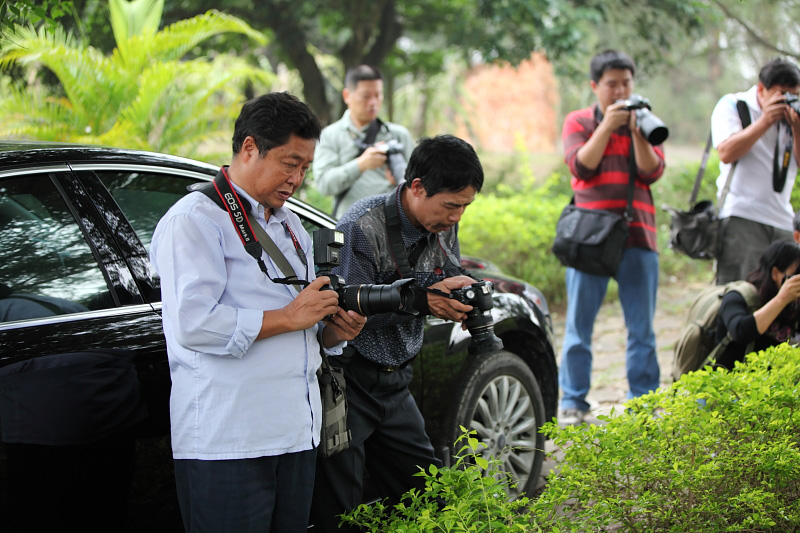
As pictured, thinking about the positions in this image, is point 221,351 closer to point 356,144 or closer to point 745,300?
point 745,300

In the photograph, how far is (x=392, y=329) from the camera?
2.76 m

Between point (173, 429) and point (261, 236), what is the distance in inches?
21.6

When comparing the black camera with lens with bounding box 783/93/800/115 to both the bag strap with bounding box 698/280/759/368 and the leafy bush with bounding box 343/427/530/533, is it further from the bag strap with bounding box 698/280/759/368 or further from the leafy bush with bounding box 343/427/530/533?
the leafy bush with bounding box 343/427/530/533

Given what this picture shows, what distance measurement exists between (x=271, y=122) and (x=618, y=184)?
3146mm

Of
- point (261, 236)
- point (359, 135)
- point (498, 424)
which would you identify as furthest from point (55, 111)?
point (261, 236)

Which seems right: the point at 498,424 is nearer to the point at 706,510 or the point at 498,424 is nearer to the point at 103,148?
the point at 706,510

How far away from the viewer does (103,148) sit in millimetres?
2807

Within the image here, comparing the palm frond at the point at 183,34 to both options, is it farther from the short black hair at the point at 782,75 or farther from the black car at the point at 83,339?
the black car at the point at 83,339

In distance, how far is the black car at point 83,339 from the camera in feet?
7.33

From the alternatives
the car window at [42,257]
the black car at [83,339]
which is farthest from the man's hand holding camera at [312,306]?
the car window at [42,257]

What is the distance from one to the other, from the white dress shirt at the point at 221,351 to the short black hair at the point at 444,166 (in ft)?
2.35

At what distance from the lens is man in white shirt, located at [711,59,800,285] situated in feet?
15.8

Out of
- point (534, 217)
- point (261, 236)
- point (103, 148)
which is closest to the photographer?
point (261, 236)

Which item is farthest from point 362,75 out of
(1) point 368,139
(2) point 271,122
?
(2) point 271,122
